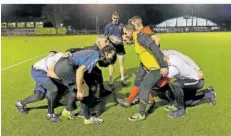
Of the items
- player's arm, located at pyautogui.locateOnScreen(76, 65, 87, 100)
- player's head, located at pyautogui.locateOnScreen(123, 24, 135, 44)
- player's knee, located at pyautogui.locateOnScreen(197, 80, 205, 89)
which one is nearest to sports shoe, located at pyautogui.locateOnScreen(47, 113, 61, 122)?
player's arm, located at pyautogui.locateOnScreen(76, 65, 87, 100)

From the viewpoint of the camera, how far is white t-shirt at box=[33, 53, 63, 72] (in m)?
4.77

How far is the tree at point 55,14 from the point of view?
4664 mm

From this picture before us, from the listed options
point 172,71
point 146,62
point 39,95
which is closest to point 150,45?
point 146,62

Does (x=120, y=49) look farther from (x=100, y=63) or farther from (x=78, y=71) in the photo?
(x=78, y=71)

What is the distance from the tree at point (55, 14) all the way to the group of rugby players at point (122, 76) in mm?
221

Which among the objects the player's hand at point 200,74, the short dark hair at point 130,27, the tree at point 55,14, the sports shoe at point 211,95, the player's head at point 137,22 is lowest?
the sports shoe at point 211,95

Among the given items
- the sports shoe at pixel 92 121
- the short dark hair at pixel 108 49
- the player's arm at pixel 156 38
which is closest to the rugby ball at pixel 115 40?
the short dark hair at pixel 108 49

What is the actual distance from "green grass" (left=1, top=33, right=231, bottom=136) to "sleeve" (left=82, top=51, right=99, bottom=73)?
19 centimetres

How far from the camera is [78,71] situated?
454 cm

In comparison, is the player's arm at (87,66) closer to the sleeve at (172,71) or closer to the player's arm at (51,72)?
the player's arm at (51,72)

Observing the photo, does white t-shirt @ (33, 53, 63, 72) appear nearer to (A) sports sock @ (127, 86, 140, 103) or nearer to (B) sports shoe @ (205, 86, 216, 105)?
(A) sports sock @ (127, 86, 140, 103)

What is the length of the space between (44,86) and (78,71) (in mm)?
420

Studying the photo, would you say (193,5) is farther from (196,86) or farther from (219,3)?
(196,86)

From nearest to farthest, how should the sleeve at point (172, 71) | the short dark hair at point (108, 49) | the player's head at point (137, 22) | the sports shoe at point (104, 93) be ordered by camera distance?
the short dark hair at point (108, 49) < the player's head at point (137, 22) < the sleeve at point (172, 71) < the sports shoe at point (104, 93)
